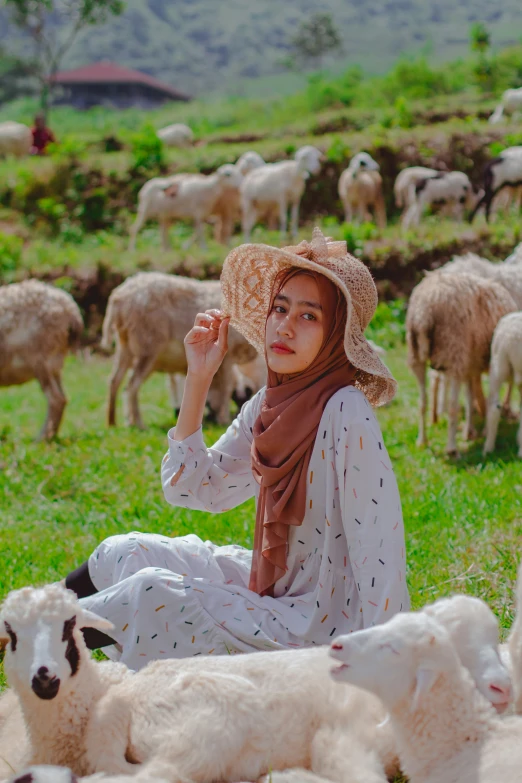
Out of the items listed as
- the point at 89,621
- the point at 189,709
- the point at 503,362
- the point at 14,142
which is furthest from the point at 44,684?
the point at 14,142

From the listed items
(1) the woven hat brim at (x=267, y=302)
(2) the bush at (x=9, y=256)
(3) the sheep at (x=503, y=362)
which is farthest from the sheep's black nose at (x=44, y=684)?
(2) the bush at (x=9, y=256)

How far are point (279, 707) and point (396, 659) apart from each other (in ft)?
1.46

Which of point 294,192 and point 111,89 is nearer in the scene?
point 294,192

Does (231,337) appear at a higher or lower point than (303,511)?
lower

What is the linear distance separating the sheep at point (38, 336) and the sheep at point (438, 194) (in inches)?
362

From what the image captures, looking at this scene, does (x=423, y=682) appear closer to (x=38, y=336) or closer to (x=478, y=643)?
(x=478, y=643)

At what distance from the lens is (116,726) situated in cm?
266

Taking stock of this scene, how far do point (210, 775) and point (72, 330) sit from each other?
7165 millimetres

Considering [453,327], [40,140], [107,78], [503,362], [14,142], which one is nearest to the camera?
[503,362]

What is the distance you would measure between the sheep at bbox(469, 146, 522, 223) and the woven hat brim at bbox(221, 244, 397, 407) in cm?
1293

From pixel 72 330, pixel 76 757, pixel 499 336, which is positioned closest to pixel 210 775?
pixel 76 757

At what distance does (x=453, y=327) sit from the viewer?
7.39 m

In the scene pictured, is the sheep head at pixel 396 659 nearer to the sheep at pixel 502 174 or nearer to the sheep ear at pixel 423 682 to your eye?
the sheep ear at pixel 423 682

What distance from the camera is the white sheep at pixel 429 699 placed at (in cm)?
235
